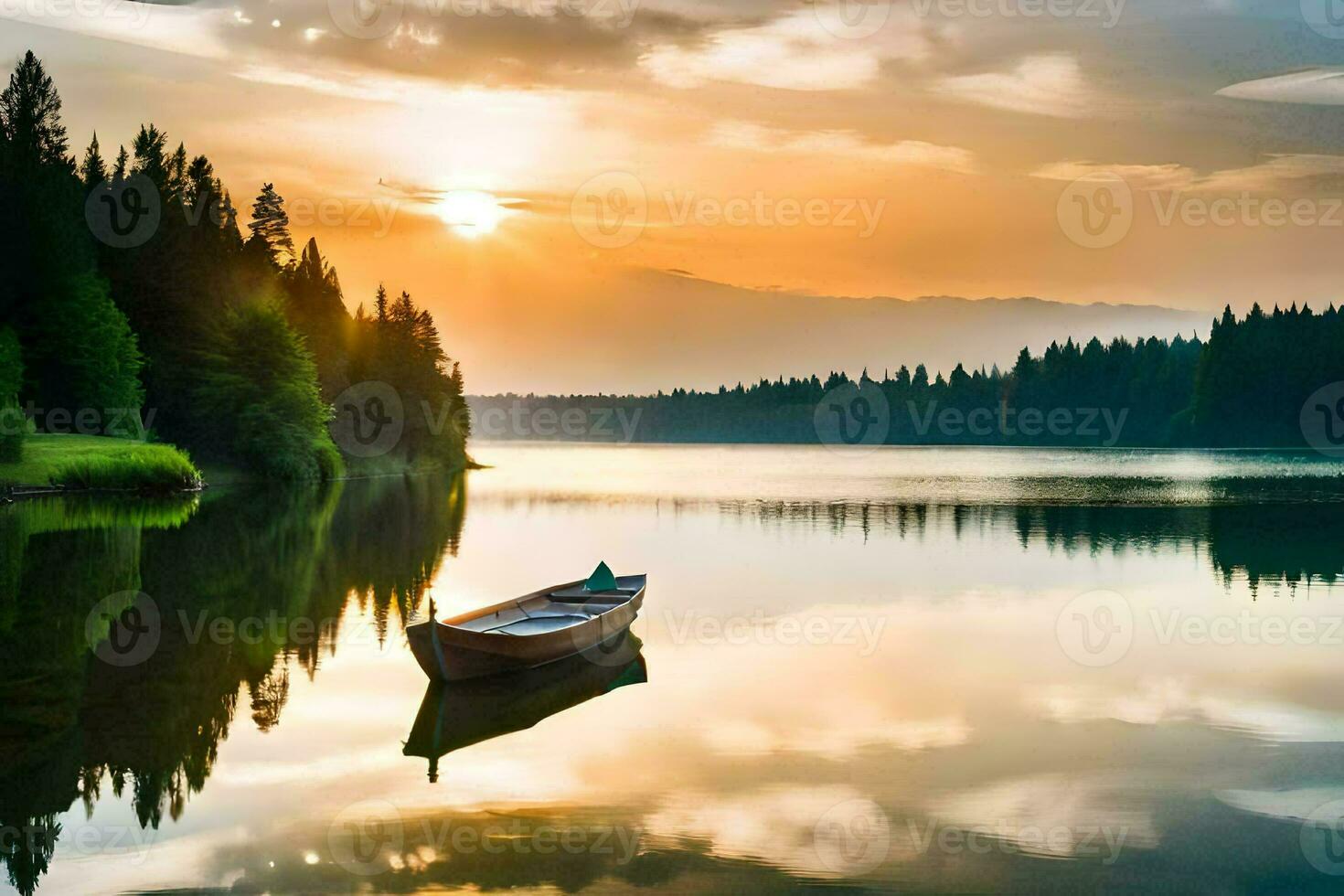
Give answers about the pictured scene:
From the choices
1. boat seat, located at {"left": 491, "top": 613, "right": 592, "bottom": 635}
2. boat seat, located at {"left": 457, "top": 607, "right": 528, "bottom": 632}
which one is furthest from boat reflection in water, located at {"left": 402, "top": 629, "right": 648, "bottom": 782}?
boat seat, located at {"left": 457, "top": 607, "right": 528, "bottom": 632}

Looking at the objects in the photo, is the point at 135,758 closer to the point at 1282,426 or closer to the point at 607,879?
the point at 607,879

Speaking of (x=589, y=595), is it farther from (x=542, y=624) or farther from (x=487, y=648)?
(x=487, y=648)

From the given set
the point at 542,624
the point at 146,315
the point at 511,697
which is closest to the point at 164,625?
the point at 542,624

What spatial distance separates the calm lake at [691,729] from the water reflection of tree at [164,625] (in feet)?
0.33

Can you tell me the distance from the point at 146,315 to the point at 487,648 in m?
72.9

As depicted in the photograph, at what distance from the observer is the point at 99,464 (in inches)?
2554

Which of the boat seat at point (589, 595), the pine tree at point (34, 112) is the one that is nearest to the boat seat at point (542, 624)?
the boat seat at point (589, 595)

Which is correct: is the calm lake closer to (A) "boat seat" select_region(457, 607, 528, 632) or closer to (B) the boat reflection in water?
(B) the boat reflection in water

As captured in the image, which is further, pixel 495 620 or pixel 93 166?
pixel 93 166

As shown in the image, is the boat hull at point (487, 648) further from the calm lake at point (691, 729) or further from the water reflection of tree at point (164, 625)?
the water reflection of tree at point (164, 625)

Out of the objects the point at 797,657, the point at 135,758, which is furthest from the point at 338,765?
the point at 797,657

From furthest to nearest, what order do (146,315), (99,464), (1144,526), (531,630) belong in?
(146,315)
(99,464)
(1144,526)
(531,630)

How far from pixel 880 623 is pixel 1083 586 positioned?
31.0 ft

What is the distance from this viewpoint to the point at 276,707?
758 inches
